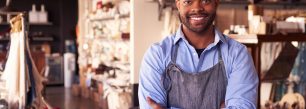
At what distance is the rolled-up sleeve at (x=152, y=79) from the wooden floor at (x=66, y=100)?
16.4ft

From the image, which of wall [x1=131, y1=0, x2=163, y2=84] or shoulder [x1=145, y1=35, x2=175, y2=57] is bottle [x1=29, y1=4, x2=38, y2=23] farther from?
shoulder [x1=145, y1=35, x2=175, y2=57]

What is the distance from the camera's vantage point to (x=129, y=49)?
227 inches

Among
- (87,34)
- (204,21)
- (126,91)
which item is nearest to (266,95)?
(126,91)

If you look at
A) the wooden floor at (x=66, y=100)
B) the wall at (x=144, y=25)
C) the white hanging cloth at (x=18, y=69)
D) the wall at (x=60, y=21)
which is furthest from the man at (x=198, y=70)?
the wall at (x=60, y=21)

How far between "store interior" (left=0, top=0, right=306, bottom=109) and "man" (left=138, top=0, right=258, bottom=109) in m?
1.61

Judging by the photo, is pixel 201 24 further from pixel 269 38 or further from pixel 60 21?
pixel 60 21

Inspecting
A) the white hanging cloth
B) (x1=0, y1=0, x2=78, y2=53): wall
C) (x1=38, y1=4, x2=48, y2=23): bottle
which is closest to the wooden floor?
(x1=0, y1=0, x2=78, y2=53): wall

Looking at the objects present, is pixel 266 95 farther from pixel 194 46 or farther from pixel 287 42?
pixel 194 46

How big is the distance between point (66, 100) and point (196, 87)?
6377 millimetres

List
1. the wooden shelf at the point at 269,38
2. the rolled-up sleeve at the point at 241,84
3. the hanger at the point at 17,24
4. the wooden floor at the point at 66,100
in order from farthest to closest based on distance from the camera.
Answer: the wooden floor at the point at 66,100 < the hanger at the point at 17,24 < the wooden shelf at the point at 269,38 < the rolled-up sleeve at the point at 241,84

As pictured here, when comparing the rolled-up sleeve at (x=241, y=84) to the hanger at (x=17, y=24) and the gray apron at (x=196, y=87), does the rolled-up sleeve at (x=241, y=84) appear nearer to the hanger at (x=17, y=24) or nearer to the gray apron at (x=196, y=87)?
the gray apron at (x=196, y=87)

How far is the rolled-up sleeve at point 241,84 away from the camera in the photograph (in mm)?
1586

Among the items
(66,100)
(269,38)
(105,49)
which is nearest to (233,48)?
(269,38)

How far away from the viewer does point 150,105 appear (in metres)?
1.63
